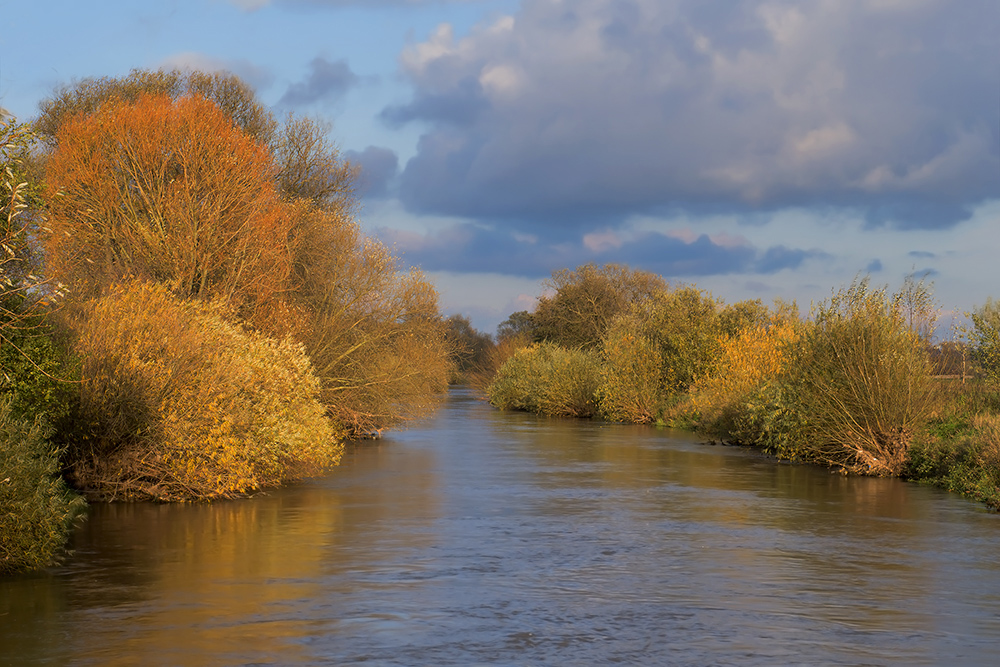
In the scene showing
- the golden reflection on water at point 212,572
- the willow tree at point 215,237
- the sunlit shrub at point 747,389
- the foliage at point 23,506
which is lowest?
the golden reflection on water at point 212,572

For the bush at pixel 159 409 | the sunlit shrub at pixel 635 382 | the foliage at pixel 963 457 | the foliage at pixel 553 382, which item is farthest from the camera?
the foliage at pixel 553 382

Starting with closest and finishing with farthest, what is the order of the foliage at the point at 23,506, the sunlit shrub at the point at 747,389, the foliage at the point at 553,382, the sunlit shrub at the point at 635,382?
the foliage at the point at 23,506
the sunlit shrub at the point at 747,389
the sunlit shrub at the point at 635,382
the foliage at the point at 553,382

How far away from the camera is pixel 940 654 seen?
31.1ft

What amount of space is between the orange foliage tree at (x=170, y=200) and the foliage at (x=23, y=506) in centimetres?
1639

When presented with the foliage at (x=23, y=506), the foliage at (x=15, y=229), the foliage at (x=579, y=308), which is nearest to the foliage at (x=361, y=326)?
the foliage at (x=15, y=229)

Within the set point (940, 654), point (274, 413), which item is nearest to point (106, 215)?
point (274, 413)

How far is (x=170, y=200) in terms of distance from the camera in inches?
1191

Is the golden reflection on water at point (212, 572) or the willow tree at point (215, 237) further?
the willow tree at point (215, 237)

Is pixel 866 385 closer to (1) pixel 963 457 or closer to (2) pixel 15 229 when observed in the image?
(1) pixel 963 457

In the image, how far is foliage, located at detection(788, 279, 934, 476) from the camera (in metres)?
25.4

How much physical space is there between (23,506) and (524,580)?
5774mm

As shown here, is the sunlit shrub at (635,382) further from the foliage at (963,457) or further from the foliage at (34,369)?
the foliage at (34,369)

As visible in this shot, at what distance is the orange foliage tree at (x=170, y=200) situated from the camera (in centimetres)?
2953

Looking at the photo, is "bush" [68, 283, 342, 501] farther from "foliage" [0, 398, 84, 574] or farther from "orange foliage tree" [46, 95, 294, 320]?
"orange foliage tree" [46, 95, 294, 320]
